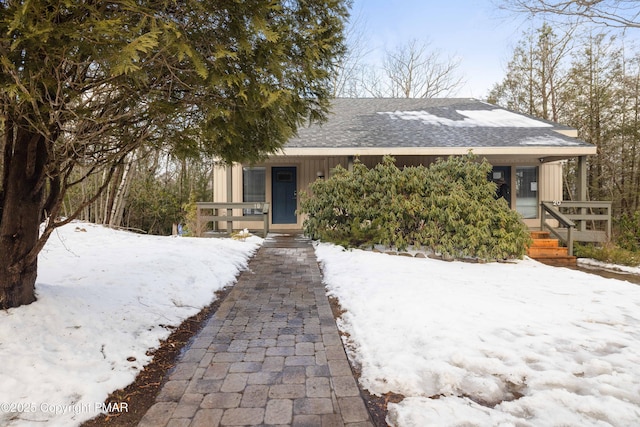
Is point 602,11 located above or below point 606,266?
above

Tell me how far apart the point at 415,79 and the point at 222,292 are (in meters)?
19.9

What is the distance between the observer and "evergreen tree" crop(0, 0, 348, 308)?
6.33ft

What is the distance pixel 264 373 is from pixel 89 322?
167cm

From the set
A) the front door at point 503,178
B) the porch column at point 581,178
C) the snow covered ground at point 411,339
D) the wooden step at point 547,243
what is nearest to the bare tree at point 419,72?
the front door at point 503,178

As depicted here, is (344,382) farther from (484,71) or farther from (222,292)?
(484,71)

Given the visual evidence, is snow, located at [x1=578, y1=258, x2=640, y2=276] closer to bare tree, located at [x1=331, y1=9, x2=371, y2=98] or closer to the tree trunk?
the tree trunk

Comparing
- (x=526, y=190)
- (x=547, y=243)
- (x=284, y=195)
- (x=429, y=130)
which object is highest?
(x=429, y=130)

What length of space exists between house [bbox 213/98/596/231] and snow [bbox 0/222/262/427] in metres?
4.92

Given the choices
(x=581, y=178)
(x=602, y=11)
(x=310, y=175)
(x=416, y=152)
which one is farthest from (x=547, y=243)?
(x=310, y=175)

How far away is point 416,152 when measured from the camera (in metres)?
9.52

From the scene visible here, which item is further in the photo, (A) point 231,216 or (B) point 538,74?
(B) point 538,74

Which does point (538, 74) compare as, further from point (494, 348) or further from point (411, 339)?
point (411, 339)

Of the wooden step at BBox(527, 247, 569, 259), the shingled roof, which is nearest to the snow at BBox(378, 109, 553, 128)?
the shingled roof

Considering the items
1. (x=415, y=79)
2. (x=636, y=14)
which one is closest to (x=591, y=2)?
(x=636, y=14)
